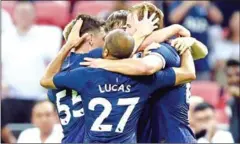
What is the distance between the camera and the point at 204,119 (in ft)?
30.2

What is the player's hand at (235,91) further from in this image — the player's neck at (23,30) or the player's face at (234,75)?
the player's neck at (23,30)

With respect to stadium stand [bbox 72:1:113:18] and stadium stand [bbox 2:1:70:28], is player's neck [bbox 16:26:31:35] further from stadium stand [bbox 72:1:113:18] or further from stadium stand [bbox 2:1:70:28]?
stadium stand [bbox 72:1:113:18]

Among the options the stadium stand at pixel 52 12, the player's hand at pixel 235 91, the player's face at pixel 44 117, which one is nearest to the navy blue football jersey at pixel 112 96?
the player's face at pixel 44 117

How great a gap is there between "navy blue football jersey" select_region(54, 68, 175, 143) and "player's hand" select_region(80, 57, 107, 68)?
33 millimetres

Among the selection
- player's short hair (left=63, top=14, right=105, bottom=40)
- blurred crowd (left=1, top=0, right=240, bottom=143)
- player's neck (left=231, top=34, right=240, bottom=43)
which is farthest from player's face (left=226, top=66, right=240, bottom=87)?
player's short hair (left=63, top=14, right=105, bottom=40)

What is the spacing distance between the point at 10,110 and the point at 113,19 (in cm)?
400

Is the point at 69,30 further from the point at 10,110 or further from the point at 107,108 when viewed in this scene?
the point at 10,110

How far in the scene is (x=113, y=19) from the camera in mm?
6645

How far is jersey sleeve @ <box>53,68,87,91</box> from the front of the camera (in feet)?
20.9

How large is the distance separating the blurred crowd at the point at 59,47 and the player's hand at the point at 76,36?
260cm

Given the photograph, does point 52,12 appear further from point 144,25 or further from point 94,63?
point 94,63

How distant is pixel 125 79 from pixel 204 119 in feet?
9.81

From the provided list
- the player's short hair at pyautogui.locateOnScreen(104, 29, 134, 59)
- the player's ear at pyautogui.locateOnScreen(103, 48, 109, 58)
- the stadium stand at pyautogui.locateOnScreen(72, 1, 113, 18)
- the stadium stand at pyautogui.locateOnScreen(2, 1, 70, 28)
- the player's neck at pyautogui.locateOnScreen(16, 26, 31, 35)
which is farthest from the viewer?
the stadium stand at pyautogui.locateOnScreen(72, 1, 113, 18)

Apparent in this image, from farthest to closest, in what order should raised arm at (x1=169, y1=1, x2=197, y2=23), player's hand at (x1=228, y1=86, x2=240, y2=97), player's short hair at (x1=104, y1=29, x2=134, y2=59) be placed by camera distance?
raised arm at (x1=169, y1=1, x2=197, y2=23)
player's hand at (x1=228, y1=86, x2=240, y2=97)
player's short hair at (x1=104, y1=29, x2=134, y2=59)
